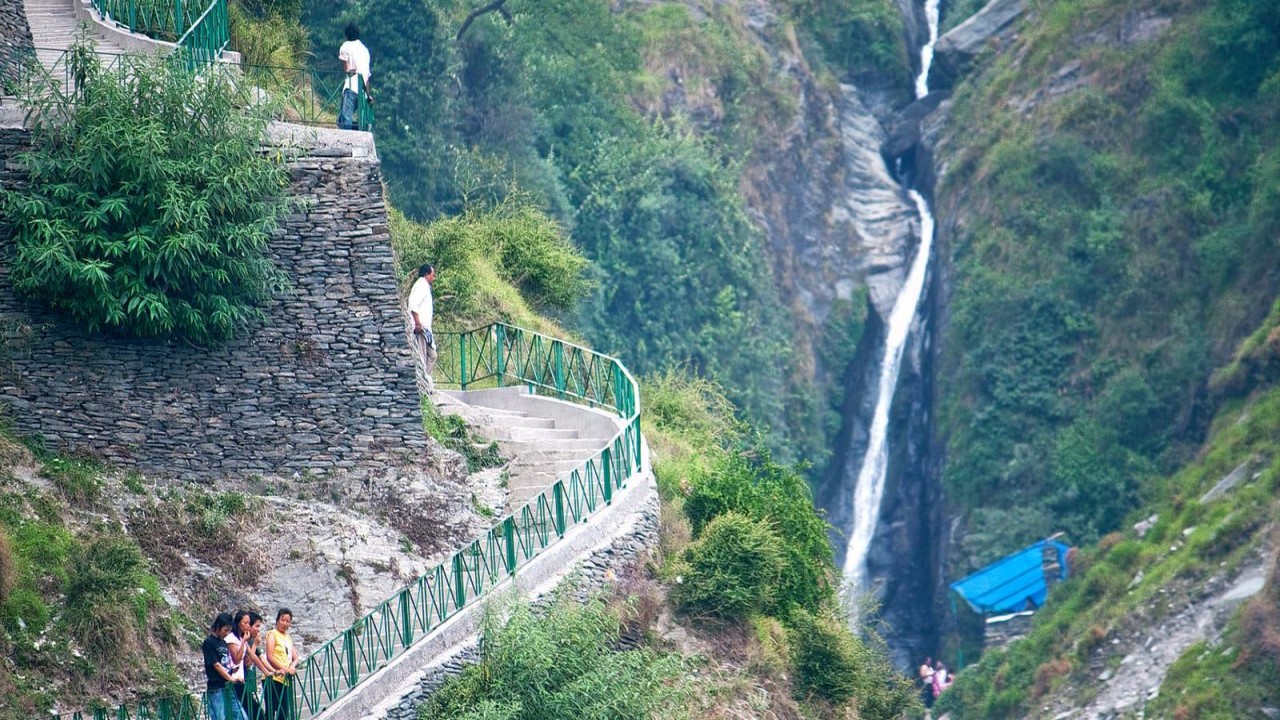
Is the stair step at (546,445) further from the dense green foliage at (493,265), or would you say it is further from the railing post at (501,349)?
the dense green foliage at (493,265)

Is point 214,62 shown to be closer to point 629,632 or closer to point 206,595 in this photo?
point 206,595

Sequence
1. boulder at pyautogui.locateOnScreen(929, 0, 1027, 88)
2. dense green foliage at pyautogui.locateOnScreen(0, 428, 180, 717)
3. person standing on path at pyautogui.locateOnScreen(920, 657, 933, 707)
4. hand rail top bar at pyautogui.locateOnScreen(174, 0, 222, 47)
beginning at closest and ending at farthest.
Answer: dense green foliage at pyautogui.locateOnScreen(0, 428, 180, 717) < hand rail top bar at pyautogui.locateOnScreen(174, 0, 222, 47) < person standing on path at pyautogui.locateOnScreen(920, 657, 933, 707) < boulder at pyautogui.locateOnScreen(929, 0, 1027, 88)

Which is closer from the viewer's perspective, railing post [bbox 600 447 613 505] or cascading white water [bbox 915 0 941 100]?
railing post [bbox 600 447 613 505]

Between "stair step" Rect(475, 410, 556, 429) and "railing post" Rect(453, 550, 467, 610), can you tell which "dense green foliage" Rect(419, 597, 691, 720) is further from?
"stair step" Rect(475, 410, 556, 429)

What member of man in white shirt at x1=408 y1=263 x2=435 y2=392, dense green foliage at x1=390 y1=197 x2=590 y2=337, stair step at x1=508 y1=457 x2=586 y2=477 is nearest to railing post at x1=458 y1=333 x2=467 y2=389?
dense green foliage at x1=390 y1=197 x2=590 y2=337

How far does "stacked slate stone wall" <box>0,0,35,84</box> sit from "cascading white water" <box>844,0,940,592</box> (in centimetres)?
2700

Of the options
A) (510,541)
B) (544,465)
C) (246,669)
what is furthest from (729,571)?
(246,669)

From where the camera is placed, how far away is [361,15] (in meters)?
40.6

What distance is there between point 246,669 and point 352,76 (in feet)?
32.1

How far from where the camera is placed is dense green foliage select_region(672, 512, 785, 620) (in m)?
26.9

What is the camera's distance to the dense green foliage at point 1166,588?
37000 mm

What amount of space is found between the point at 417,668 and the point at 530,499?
4237mm

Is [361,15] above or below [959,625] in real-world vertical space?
above

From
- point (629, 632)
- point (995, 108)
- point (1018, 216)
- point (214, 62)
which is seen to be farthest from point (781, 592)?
point (995, 108)
